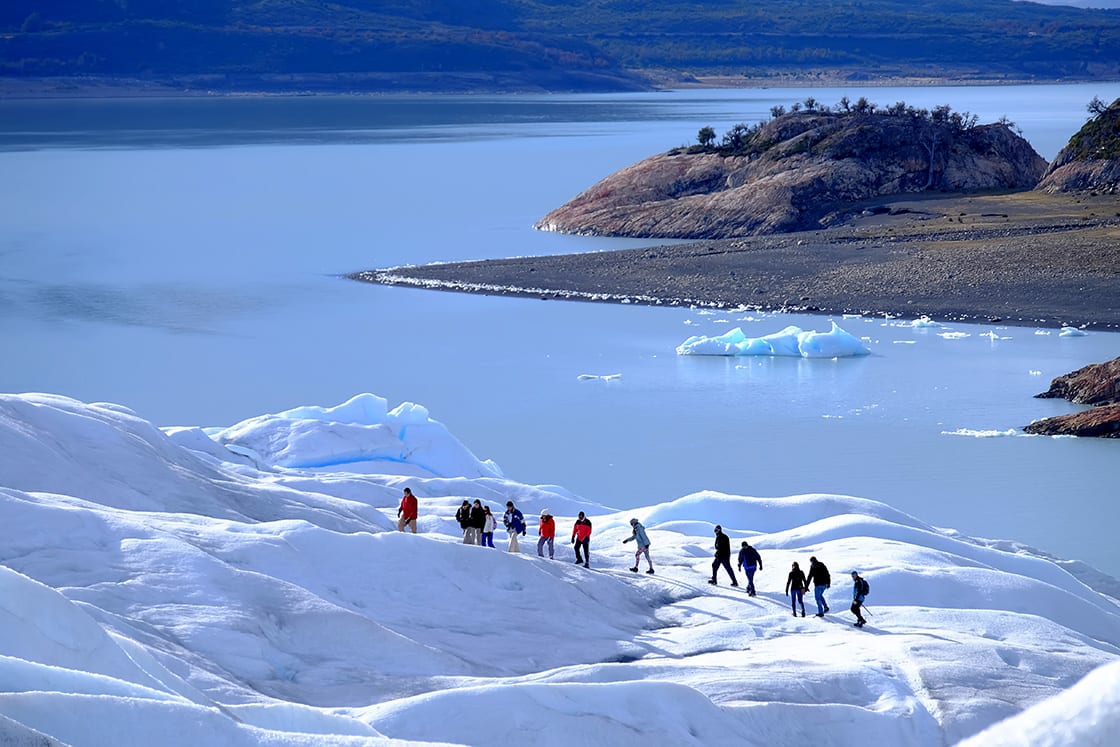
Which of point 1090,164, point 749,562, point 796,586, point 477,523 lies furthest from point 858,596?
point 1090,164

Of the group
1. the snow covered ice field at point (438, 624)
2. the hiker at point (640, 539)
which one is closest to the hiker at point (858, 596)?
the snow covered ice field at point (438, 624)

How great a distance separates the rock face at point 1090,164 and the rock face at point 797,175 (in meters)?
2.30

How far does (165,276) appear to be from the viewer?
173 feet

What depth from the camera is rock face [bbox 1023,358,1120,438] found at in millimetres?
27156

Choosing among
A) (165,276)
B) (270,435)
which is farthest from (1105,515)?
(165,276)

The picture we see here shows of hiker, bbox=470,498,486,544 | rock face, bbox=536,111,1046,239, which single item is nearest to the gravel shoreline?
rock face, bbox=536,111,1046,239

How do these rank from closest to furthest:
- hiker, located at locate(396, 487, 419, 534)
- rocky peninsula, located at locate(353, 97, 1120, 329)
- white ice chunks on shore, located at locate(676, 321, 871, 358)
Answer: hiker, located at locate(396, 487, 419, 534) → white ice chunks on shore, located at locate(676, 321, 871, 358) → rocky peninsula, located at locate(353, 97, 1120, 329)

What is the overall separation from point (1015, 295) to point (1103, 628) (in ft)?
89.0

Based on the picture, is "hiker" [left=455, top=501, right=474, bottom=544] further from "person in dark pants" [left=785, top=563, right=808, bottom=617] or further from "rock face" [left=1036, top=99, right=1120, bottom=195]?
"rock face" [left=1036, top=99, right=1120, bottom=195]

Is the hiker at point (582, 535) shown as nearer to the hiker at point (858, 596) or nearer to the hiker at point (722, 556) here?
the hiker at point (722, 556)

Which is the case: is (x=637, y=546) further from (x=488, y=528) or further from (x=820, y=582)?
(x=820, y=582)

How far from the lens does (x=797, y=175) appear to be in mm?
59719

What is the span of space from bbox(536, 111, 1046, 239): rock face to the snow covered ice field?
1566 inches

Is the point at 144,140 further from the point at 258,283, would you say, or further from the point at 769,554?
the point at 769,554
